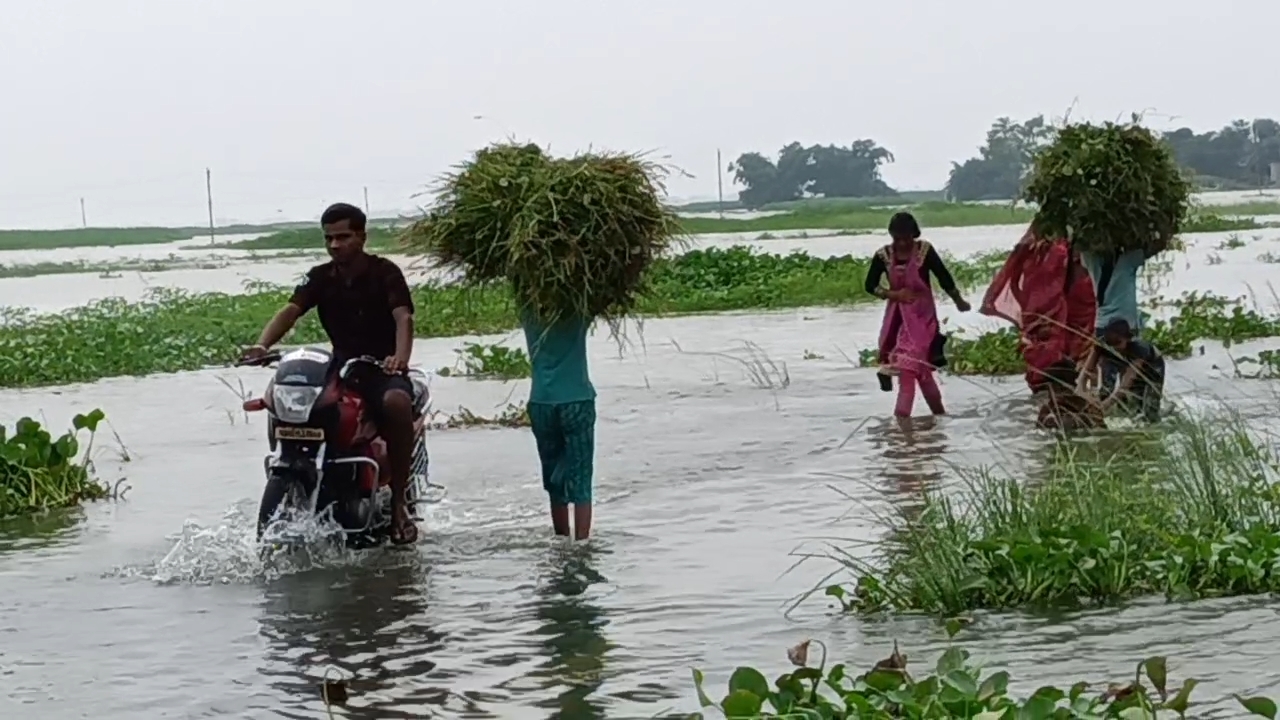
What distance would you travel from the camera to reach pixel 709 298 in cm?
2970

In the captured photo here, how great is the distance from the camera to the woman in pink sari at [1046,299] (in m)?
11.7

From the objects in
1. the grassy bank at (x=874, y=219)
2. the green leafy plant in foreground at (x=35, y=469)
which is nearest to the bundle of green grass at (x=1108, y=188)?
the green leafy plant in foreground at (x=35, y=469)

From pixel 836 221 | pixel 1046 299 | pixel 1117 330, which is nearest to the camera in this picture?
pixel 1117 330

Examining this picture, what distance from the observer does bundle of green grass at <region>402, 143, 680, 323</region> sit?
8234 mm

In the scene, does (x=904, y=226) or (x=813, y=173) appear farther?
(x=813, y=173)

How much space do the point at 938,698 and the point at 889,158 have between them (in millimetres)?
95504

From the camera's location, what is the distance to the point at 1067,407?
38.9 ft

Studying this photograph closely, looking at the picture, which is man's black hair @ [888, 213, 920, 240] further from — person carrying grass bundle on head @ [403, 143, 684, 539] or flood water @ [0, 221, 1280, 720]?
person carrying grass bundle on head @ [403, 143, 684, 539]

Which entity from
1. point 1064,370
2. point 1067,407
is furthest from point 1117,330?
point 1067,407

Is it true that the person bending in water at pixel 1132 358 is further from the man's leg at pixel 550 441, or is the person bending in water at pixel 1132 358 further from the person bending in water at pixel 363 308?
the person bending in water at pixel 363 308

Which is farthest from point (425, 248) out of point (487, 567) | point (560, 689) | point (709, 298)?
point (709, 298)

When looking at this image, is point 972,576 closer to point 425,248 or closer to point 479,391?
point 425,248

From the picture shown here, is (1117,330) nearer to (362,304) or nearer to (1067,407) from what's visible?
(1067,407)

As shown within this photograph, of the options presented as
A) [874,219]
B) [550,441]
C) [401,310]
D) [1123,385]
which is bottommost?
[874,219]
